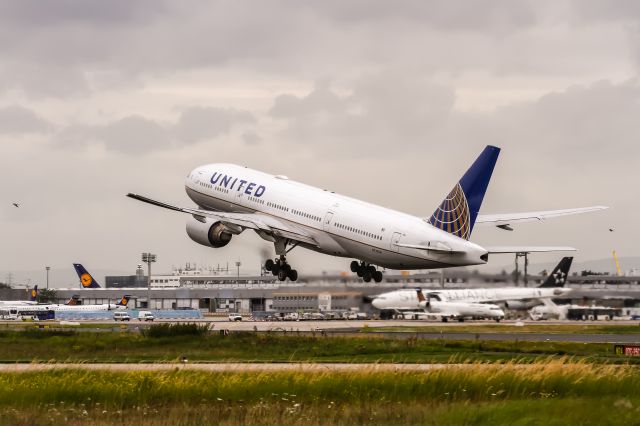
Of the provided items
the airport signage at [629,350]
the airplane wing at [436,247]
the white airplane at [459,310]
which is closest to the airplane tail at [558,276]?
the white airplane at [459,310]

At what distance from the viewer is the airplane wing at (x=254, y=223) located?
290 feet

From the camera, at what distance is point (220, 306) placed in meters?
180

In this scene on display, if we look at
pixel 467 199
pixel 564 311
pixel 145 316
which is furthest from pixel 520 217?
pixel 145 316

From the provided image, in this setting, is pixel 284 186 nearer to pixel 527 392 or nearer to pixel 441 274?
pixel 441 274

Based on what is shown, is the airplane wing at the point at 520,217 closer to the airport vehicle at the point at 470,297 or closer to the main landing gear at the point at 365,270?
the main landing gear at the point at 365,270

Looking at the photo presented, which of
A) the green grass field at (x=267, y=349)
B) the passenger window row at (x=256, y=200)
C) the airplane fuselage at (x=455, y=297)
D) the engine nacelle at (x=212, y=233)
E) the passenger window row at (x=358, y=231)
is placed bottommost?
the green grass field at (x=267, y=349)

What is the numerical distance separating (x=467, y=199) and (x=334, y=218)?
412 inches

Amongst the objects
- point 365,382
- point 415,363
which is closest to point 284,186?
point 415,363

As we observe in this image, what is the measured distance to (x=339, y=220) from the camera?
3319 inches

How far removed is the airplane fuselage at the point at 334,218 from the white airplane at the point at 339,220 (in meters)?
0.07

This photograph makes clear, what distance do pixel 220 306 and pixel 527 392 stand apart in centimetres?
13706

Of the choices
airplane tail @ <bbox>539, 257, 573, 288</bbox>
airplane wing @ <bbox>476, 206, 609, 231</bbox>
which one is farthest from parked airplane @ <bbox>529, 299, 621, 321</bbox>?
airplane wing @ <bbox>476, 206, 609, 231</bbox>

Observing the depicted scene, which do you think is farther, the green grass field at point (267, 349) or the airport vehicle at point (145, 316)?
the airport vehicle at point (145, 316)

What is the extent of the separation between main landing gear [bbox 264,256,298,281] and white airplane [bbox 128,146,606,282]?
8cm
